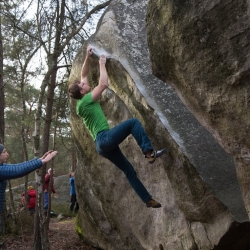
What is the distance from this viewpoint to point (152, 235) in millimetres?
5809

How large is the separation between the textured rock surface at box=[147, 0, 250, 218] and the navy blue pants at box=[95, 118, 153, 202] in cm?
99

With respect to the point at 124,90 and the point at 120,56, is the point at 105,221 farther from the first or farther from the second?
the point at 120,56

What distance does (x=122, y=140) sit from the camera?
15.9 ft

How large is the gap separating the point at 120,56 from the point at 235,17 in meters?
3.42

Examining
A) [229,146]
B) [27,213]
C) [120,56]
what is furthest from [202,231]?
[27,213]

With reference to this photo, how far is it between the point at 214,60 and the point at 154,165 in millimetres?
2794

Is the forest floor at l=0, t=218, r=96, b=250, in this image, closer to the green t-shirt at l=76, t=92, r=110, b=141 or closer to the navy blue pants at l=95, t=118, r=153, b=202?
the navy blue pants at l=95, t=118, r=153, b=202

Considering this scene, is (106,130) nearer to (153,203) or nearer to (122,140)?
(122,140)

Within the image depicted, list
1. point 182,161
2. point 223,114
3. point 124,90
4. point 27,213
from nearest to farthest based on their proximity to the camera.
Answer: point 223,114
point 182,161
point 124,90
point 27,213

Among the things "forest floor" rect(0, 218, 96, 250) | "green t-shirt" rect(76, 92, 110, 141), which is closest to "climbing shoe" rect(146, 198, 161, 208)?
"green t-shirt" rect(76, 92, 110, 141)

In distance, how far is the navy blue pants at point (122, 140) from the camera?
4.60 metres

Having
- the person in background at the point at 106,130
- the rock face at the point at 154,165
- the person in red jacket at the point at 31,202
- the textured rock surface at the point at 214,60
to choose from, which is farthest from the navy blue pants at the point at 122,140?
the person in red jacket at the point at 31,202

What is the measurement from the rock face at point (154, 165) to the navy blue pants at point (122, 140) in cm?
56

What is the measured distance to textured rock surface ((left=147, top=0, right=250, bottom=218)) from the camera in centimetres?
306
